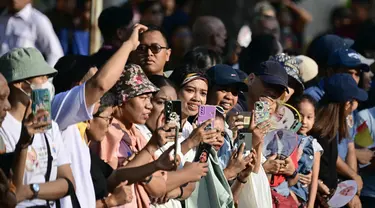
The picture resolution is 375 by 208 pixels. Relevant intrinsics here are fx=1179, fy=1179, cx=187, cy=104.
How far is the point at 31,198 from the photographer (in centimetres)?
664

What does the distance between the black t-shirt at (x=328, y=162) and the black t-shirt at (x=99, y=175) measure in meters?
3.55

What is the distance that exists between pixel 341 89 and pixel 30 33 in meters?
3.28

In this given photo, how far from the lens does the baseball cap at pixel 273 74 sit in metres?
9.70

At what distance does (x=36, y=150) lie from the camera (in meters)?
6.80

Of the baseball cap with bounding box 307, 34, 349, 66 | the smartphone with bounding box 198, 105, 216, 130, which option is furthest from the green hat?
the baseball cap with bounding box 307, 34, 349, 66

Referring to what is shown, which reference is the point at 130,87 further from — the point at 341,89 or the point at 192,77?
the point at 341,89

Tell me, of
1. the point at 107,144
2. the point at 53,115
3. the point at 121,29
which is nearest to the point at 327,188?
the point at 121,29

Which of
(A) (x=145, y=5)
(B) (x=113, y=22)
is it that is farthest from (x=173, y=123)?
(A) (x=145, y=5)

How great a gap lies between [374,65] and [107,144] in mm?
6151

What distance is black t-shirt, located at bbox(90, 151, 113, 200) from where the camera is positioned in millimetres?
7402

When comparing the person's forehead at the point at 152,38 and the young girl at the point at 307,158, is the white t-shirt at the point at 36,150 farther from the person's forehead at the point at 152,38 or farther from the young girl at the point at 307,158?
the young girl at the point at 307,158

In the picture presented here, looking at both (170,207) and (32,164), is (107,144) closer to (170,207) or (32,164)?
(170,207)

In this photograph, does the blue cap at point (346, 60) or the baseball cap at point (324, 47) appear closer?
the blue cap at point (346, 60)

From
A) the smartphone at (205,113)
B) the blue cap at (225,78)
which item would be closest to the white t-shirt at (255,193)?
the blue cap at (225,78)
